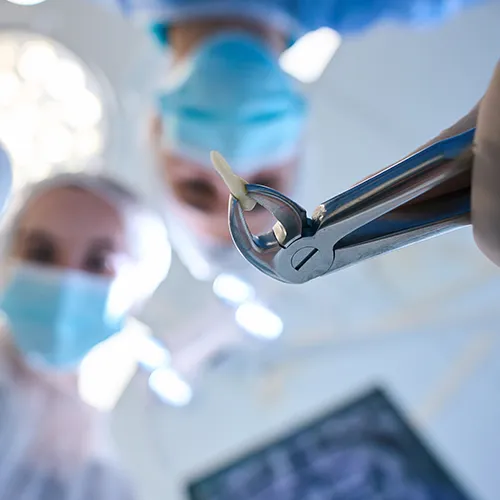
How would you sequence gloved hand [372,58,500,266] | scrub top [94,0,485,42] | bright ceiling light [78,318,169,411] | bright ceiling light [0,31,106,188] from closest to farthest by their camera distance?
gloved hand [372,58,500,266], scrub top [94,0,485,42], bright ceiling light [78,318,169,411], bright ceiling light [0,31,106,188]

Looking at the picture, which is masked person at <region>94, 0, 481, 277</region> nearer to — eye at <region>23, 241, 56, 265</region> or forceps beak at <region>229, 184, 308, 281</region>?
eye at <region>23, 241, 56, 265</region>

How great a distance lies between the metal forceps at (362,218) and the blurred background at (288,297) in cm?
72

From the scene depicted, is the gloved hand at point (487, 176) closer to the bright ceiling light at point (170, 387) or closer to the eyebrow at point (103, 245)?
the eyebrow at point (103, 245)

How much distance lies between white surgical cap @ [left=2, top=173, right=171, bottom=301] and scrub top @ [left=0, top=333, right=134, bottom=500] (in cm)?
19

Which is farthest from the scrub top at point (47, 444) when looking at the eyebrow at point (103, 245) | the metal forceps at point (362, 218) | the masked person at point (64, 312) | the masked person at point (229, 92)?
the metal forceps at point (362, 218)

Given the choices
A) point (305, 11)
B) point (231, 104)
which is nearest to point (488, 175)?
point (231, 104)

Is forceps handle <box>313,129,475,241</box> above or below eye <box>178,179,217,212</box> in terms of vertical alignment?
below

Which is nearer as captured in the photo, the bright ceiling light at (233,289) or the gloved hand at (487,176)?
the gloved hand at (487,176)

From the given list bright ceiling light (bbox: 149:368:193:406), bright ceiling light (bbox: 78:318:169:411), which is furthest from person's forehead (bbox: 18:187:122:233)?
bright ceiling light (bbox: 149:368:193:406)

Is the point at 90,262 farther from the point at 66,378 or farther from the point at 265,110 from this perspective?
the point at 265,110

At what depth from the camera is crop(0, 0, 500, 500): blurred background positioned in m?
1.09

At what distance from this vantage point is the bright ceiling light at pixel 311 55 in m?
1.15

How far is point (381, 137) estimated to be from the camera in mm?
1133

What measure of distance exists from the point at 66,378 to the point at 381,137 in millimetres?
650
